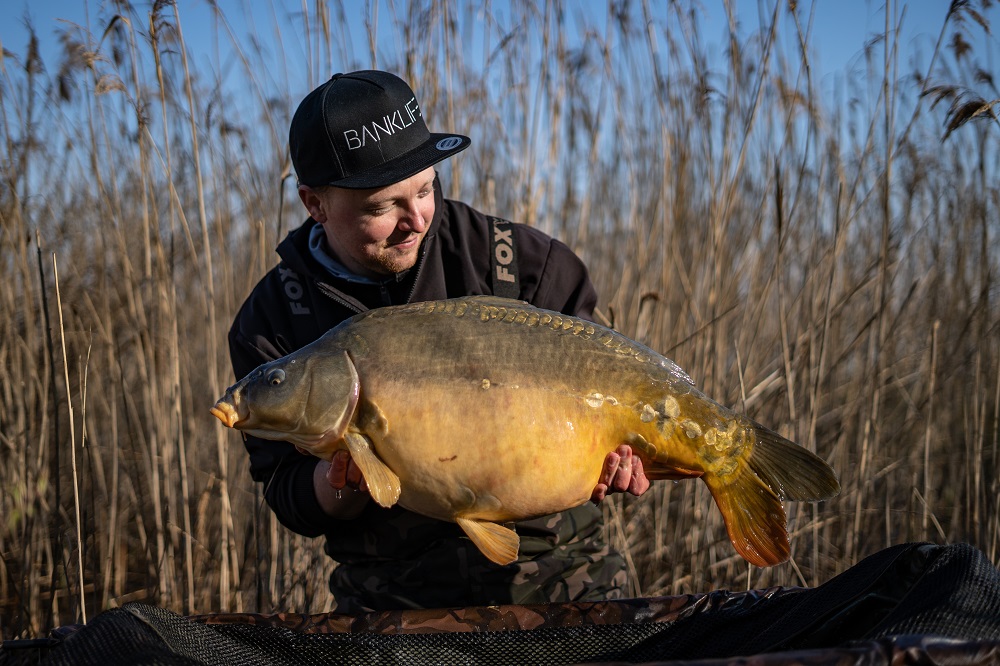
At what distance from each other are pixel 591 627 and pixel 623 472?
238 millimetres

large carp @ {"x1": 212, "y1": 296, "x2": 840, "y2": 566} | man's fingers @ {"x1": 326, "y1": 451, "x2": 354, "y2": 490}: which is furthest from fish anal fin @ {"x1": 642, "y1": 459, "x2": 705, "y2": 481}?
man's fingers @ {"x1": 326, "y1": 451, "x2": 354, "y2": 490}

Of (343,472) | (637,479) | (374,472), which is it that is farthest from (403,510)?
(637,479)

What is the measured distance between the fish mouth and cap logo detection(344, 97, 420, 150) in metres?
0.54

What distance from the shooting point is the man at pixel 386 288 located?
5.33 ft

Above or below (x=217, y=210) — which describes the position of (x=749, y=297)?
below

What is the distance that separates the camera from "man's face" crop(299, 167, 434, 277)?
63.5 inches

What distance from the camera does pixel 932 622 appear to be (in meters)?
1.03

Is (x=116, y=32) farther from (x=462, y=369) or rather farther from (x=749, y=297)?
(x=749, y=297)

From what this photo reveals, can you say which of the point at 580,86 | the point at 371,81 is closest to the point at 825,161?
the point at 580,86

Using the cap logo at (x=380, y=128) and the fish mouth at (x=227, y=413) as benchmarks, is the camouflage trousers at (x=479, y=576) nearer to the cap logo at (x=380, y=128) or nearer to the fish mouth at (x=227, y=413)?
the fish mouth at (x=227, y=413)

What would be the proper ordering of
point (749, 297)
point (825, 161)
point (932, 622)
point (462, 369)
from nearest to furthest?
point (932, 622)
point (462, 369)
point (825, 161)
point (749, 297)

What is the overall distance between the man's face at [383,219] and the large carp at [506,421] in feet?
1.03

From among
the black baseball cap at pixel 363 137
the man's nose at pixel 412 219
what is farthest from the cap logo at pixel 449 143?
the man's nose at pixel 412 219

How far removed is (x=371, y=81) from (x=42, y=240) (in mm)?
1580
